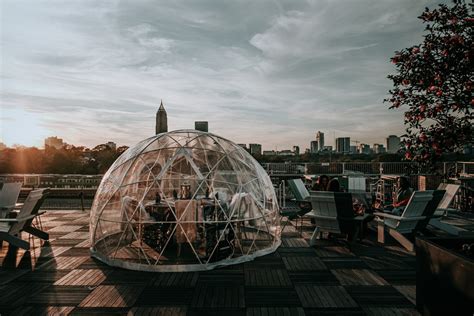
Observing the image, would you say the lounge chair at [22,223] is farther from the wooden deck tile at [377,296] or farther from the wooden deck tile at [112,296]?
the wooden deck tile at [377,296]

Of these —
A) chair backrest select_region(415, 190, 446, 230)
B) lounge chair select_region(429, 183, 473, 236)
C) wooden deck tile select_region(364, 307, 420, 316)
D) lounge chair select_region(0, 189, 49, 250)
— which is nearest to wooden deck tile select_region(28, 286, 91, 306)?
lounge chair select_region(0, 189, 49, 250)

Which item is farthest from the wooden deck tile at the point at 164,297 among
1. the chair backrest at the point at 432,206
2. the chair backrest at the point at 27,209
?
the chair backrest at the point at 432,206

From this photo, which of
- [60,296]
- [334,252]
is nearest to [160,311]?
[60,296]

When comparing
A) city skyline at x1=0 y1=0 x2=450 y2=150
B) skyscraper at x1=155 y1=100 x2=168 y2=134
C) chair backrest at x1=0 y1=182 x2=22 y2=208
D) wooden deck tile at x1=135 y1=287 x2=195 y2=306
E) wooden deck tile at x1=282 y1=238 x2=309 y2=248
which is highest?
skyscraper at x1=155 y1=100 x2=168 y2=134

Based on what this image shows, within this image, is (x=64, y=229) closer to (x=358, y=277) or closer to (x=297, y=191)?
(x=297, y=191)

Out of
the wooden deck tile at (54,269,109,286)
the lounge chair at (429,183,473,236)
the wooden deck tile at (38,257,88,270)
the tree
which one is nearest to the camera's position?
the tree

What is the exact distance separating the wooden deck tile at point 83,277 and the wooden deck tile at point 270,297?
8.22 feet

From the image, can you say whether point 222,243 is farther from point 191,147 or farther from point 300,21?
point 300,21

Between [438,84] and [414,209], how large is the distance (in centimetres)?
393

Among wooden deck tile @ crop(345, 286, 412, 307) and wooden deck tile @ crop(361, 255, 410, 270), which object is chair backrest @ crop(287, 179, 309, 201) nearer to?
wooden deck tile @ crop(361, 255, 410, 270)

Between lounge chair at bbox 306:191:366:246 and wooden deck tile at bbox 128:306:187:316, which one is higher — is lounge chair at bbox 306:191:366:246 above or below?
above

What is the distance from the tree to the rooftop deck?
2227 millimetres

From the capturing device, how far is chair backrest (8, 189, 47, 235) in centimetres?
664

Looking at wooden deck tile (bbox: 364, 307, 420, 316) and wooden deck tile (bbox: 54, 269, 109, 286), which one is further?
wooden deck tile (bbox: 54, 269, 109, 286)
